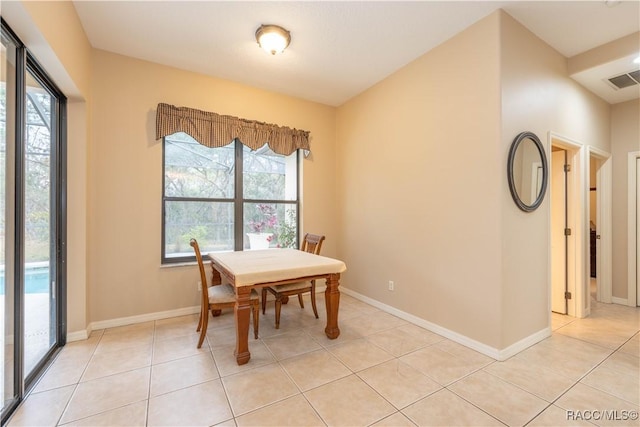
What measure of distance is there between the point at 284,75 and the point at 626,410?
4.03 m

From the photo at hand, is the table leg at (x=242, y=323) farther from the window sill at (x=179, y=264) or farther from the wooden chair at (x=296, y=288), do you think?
the window sill at (x=179, y=264)

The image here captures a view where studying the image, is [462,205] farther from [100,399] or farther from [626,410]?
[100,399]

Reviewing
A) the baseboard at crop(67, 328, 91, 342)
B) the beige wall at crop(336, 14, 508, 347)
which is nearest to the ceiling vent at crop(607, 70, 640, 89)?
the beige wall at crop(336, 14, 508, 347)

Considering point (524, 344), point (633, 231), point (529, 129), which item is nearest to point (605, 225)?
point (633, 231)

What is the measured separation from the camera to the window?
3.33 m

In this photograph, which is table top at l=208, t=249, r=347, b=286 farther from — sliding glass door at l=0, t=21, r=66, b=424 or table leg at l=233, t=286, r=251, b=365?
sliding glass door at l=0, t=21, r=66, b=424

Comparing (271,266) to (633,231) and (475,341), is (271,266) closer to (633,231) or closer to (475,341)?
(475,341)

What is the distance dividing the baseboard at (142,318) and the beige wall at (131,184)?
4 centimetres

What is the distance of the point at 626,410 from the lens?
1.70 metres

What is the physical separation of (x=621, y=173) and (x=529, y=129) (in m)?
2.33

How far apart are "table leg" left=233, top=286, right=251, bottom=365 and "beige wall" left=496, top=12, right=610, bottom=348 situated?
2.06m

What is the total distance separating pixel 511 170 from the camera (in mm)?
2355

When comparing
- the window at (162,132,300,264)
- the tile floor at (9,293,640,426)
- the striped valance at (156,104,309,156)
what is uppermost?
the striped valance at (156,104,309,156)

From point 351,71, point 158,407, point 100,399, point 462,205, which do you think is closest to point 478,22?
point 351,71
